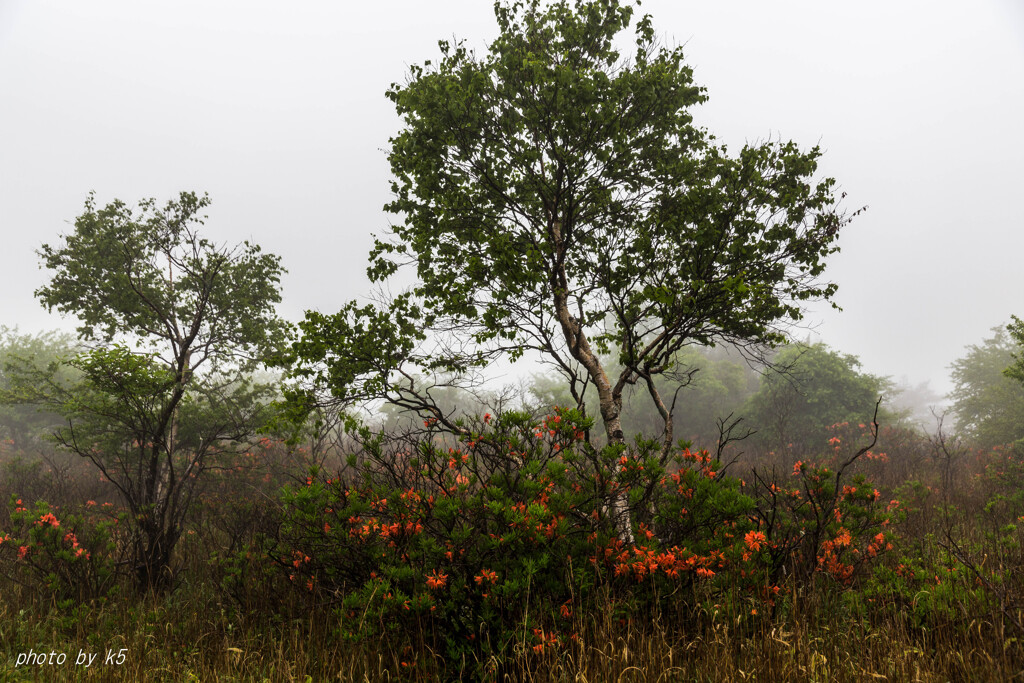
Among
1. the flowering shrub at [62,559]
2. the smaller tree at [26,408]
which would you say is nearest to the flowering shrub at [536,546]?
the flowering shrub at [62,559]

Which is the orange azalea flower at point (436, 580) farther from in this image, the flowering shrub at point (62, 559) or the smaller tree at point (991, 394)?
the smaller tree at point (991, 394)

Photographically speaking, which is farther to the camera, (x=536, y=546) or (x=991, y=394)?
(x=991, y=394)

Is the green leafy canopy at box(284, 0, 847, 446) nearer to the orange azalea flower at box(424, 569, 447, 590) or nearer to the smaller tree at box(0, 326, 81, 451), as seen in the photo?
the orange azalea flower at box(424, 569, 447, 590)

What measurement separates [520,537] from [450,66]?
20.6ft

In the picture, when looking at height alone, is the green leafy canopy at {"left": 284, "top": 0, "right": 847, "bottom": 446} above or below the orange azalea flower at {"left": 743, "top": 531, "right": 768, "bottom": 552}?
above

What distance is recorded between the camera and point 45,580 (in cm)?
600

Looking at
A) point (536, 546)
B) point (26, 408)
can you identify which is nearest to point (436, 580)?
point (536, 546)

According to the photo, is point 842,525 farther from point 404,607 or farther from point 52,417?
point 52,417

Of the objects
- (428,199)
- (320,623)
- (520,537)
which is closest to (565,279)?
(428,199)

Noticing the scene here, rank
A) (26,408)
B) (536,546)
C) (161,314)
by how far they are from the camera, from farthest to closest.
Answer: (26,408), (161,314), (536,546)

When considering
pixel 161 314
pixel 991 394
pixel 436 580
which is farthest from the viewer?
pixel 991 394

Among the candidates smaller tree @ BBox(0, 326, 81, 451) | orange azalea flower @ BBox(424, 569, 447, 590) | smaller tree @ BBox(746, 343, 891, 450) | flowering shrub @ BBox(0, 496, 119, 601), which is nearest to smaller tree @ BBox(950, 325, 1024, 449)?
smaller tree @ BBox(746, 343, 891, 450)

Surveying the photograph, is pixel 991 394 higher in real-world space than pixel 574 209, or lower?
lower

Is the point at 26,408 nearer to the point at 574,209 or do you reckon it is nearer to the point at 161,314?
the point at 161,314
